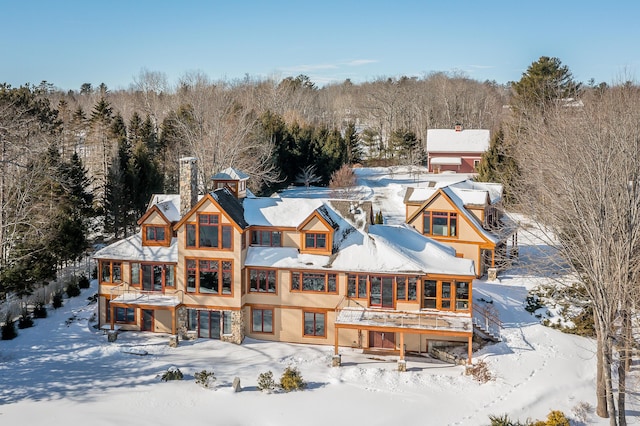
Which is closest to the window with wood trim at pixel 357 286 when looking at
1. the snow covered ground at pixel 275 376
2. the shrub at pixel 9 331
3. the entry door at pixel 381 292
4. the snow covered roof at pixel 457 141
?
the entry door at pixel 381 292

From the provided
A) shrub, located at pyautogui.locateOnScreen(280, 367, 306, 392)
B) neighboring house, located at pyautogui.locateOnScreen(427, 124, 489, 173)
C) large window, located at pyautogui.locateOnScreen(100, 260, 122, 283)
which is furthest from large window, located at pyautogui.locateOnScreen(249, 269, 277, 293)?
neighboring house, located at pyautogui.locateOnScreen(427, 124, 489, 173)

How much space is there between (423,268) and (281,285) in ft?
23.1

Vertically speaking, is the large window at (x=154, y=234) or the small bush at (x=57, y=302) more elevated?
the large window at (x=154, y=234)

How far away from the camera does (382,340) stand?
2791 cm

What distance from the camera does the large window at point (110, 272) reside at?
29.7 metres

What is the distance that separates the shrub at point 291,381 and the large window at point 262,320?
5474mm

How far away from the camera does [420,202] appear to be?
38719 mm

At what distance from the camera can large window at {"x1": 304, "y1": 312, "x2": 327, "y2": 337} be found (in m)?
28.3

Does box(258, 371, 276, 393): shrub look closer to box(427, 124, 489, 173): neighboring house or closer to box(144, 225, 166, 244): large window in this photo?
box(144, 225, 166, 244): large window

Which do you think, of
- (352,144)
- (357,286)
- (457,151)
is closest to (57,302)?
(357,286)

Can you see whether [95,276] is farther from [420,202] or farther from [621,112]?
[621,112]

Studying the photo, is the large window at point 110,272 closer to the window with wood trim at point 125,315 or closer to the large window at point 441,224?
the window with wood trim at point 125,315

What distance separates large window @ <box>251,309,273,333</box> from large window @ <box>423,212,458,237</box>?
12.9m

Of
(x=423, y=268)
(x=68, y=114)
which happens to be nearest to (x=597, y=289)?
(x=423, y=268)
